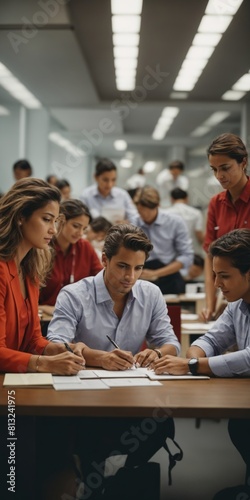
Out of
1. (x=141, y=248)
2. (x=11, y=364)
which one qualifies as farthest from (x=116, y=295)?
(x=11, y=364)

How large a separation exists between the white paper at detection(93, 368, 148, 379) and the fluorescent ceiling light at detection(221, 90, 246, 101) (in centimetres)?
788

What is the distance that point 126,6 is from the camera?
5898mm

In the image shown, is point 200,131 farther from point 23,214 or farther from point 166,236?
point 23,214

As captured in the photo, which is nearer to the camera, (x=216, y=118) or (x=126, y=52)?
(x=126, y=52)

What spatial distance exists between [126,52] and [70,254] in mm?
4177

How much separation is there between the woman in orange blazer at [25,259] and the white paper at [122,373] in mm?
137

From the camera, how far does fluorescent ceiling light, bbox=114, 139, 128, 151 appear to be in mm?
16103

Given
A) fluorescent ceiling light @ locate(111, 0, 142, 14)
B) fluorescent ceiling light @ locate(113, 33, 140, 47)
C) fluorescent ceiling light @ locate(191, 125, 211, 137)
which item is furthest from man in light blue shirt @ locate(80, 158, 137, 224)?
fluorescent ceiling light @ locate(191, 125, 211, 137)

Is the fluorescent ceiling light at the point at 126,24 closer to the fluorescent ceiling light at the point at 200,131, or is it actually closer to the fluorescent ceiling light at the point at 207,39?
the fluorescent ceiling light at the point at 207,39

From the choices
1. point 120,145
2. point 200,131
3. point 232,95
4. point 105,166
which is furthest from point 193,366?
point 120,145

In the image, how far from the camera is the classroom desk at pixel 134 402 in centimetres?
171

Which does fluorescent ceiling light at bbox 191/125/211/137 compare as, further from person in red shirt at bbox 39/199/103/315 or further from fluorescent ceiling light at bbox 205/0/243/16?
person in red shirt at bbox 39/199/103/315

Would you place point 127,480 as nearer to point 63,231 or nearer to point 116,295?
point 116,295

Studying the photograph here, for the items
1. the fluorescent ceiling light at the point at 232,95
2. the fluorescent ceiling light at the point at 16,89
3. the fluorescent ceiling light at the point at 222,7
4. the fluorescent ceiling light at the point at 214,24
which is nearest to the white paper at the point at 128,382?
the fluorescent ceiling light at the point at 222,7
